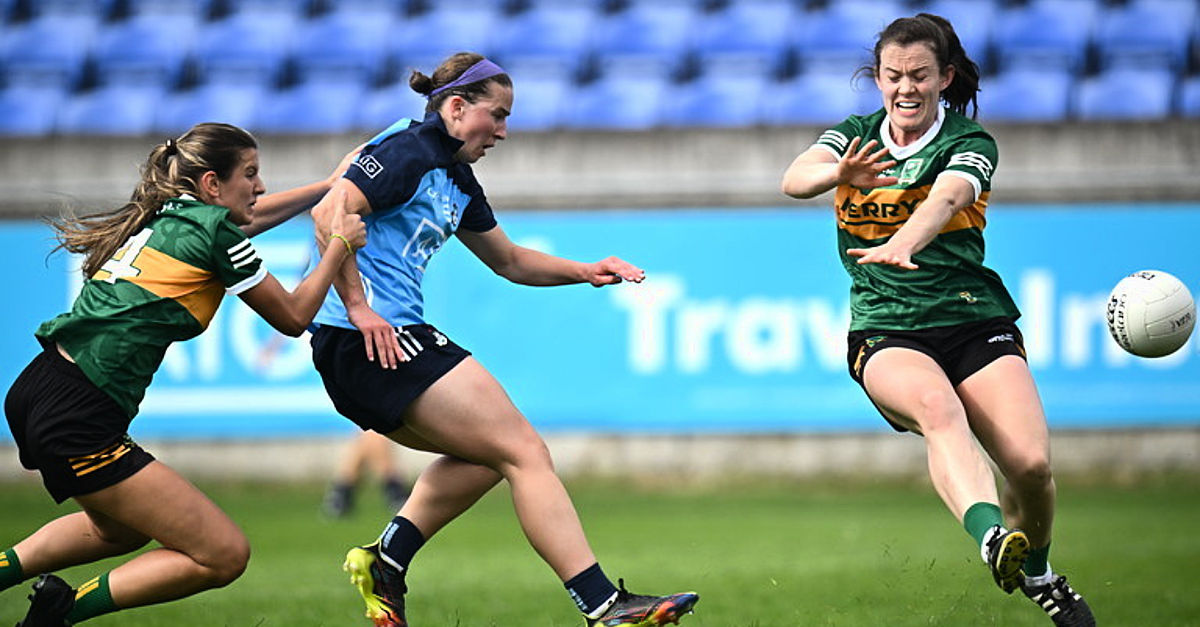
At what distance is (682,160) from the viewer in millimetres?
14328

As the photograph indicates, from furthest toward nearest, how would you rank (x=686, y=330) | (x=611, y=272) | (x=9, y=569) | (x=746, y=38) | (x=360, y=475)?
(x=746, y=38)
(x=686, y=330)
(x=360, y=475)
(x=611, y=272)
(x=9, y=569)

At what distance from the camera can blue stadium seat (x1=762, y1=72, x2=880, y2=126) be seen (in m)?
15.7

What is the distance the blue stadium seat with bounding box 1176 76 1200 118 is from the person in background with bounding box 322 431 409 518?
8.43m

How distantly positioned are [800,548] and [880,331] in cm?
458

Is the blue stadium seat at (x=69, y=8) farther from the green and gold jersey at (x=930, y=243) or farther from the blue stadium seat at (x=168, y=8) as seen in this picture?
the green and gold jersey at (x=930, y=243)

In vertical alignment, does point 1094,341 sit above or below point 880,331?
below

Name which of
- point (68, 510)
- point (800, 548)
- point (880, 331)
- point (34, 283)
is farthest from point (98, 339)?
point (34, 283)

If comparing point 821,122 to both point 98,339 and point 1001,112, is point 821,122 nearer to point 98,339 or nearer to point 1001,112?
point 1001,112

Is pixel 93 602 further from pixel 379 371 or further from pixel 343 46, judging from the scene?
pixel 343 46

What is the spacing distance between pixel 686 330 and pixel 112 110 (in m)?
6.93

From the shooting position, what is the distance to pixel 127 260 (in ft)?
17.0

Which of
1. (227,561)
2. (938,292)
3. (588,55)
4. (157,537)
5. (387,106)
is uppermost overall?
(588,55)

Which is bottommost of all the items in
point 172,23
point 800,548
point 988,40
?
point 800,548

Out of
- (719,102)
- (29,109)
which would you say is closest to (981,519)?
(719,102)
